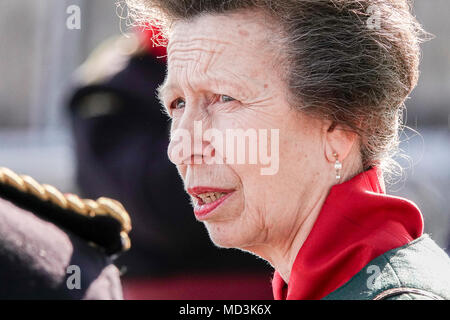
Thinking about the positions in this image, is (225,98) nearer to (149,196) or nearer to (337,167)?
(337,167)

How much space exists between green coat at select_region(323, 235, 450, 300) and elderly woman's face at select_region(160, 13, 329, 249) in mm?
295

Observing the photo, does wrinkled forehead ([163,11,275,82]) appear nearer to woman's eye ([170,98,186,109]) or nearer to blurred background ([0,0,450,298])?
woman's eye ([170,98,186,109])

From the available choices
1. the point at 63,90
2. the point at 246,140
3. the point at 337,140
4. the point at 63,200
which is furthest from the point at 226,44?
the point at 63,90

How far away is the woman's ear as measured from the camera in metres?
1.89

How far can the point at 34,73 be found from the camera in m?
5.39

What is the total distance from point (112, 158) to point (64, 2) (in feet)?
6.72

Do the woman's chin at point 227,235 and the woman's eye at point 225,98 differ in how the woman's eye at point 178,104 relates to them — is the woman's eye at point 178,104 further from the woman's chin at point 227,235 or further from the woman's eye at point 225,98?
the woman's chin at point 227,235

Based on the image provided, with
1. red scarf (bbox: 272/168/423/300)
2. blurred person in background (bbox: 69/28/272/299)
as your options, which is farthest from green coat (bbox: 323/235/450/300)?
blurred person in background (bbox: 69/28/272/299)

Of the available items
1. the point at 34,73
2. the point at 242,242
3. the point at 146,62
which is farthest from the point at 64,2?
the point at 242,242

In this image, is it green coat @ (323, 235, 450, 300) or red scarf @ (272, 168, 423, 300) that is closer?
green coat @ (323, 235, 450, 300)

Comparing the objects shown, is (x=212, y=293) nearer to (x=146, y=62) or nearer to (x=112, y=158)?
(x=112, y=158)

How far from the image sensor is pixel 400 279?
64.6 inches

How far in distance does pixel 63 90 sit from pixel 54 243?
8.95 ft

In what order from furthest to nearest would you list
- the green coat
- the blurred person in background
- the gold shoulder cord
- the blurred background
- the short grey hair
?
the blurred background
the blurred person in background
the gold shoulder cord
the short grey hair
the green coat
